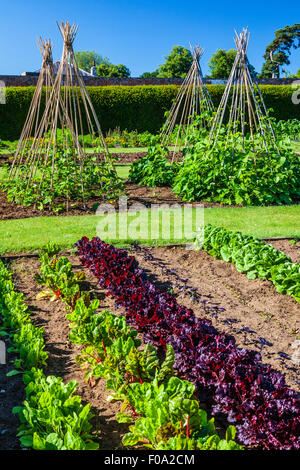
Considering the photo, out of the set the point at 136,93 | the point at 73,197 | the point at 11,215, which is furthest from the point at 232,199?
the point at 136,93

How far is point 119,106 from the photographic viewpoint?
63.1ft

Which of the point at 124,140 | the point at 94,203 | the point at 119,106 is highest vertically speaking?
the point at 119,106

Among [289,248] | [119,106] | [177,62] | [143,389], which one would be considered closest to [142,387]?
[143,389]

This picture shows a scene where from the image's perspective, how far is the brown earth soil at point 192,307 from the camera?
2.86m

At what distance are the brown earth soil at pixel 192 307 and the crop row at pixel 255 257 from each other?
89mm

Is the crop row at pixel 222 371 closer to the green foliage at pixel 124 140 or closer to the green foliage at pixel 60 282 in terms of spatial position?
the green foliage at pixel 60 282

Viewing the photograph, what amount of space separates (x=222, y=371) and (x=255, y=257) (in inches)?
83.1

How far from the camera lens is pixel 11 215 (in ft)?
22.9

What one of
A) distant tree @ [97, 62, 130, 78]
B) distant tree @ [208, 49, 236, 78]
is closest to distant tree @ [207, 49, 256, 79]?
distant tree @ [208, 49, 236, 78]

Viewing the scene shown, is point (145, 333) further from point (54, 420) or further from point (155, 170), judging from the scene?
point (155, 170)

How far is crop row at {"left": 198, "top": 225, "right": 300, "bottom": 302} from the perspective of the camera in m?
4.21

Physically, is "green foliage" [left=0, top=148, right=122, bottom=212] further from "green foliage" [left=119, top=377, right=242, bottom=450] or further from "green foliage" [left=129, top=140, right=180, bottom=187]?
"green foliage" [left=119, top=377, right=242, bottom=450]

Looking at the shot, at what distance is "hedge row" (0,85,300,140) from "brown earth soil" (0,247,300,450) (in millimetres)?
14718

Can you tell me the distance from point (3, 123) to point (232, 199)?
534 inches
